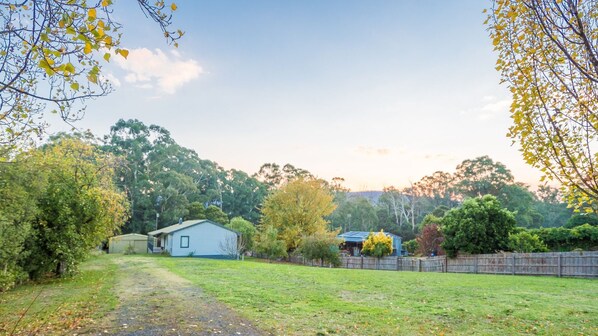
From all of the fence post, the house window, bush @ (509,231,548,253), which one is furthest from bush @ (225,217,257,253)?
the fence post

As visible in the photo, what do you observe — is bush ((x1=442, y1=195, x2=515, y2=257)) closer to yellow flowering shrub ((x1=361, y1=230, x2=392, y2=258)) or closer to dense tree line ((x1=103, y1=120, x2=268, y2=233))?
yellow flowering shrub ((x1=361, y1=230, x2=392, y2=258))

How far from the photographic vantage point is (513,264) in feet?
61.6

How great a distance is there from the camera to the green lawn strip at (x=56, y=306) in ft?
20.5

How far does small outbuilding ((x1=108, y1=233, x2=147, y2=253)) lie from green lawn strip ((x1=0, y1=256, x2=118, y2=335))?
30.8 metres

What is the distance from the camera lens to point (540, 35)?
469cm

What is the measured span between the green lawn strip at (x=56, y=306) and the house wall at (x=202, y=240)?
2283 cm

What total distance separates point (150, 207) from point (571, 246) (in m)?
46.0

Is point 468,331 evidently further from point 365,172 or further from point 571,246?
point 365,172

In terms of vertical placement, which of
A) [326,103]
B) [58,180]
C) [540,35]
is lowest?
[58,180]

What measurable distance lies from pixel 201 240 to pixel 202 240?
92 mm

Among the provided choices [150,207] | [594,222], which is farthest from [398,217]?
[150,207]

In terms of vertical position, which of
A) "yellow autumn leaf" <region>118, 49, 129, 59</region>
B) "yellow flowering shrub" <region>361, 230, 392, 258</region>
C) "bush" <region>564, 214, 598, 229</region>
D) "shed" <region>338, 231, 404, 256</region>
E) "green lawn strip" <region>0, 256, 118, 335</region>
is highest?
"yellow autumn leaf" <region>118, 49, 129, 59</region>

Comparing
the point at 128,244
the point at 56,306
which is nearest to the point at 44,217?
the point at 56,306

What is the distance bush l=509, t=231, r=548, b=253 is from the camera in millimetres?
21062
